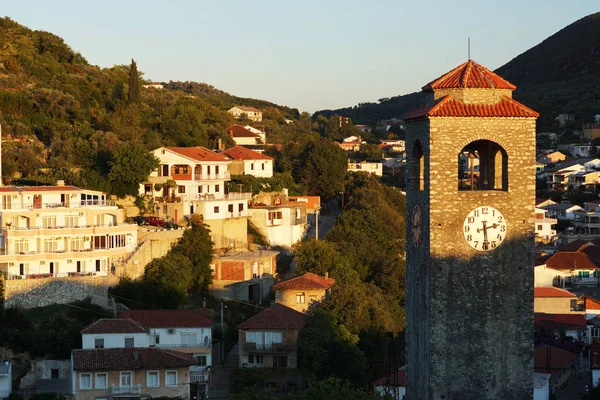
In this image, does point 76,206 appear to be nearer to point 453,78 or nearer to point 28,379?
point 28,379

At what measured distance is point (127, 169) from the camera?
54625mm

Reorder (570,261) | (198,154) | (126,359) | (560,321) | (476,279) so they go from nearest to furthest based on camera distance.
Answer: (476,279), (126,359), (560,321), (198,154), (570,261)

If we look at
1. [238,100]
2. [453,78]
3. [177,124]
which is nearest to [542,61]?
[238,100]

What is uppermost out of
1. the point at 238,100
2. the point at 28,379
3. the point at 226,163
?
the point at 238,100

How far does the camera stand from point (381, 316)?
48438 mm

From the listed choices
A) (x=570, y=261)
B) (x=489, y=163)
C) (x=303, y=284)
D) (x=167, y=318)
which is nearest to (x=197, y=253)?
(x=303, y=284)

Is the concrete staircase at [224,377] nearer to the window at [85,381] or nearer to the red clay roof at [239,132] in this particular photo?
the window at [85,381]

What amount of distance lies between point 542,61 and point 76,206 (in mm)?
147373

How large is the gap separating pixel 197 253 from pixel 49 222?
22.7 ft

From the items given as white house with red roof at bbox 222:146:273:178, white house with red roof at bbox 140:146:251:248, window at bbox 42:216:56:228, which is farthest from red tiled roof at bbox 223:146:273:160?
window at bbox 42:216:56:228

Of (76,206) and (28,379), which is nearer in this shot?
(28,379)

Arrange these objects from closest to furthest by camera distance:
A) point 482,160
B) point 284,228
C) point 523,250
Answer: point 523,250 < point 482,160 < point 284,228

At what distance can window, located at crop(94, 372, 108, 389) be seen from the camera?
128ft

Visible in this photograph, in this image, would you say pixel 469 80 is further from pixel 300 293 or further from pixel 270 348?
pixel 300 293
